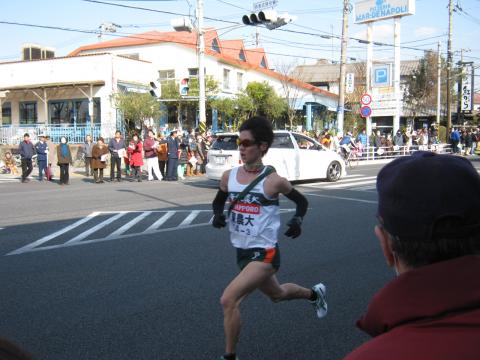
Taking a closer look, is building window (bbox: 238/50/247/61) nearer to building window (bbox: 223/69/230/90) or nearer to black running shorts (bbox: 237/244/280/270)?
building window (bbox: 223/69/230/90)

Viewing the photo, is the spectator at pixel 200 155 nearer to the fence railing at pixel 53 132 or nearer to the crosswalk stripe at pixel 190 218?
the fence railing at pixel 53 132

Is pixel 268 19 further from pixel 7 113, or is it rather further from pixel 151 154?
pixel 7 113

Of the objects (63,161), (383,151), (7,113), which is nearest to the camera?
(63,161)

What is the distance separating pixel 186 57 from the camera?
36906mm

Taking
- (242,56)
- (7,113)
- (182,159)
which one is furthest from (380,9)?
(7,113)

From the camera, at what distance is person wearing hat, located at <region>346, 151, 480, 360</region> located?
4.04 ft

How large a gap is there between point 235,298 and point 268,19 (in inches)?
586

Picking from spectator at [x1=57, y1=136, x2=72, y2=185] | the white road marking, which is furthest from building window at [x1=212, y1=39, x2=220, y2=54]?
the white road marking

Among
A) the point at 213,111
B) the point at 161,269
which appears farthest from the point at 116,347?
the point at 213,111

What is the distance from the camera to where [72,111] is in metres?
32.8

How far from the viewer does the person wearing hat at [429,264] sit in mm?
1230

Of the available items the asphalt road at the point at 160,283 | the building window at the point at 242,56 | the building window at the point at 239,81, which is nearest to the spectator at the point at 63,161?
the asphalt road at the point at 160,283

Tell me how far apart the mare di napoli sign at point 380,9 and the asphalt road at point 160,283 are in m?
28.1

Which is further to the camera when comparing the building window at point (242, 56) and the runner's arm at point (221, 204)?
the building window at point (242, 56)
